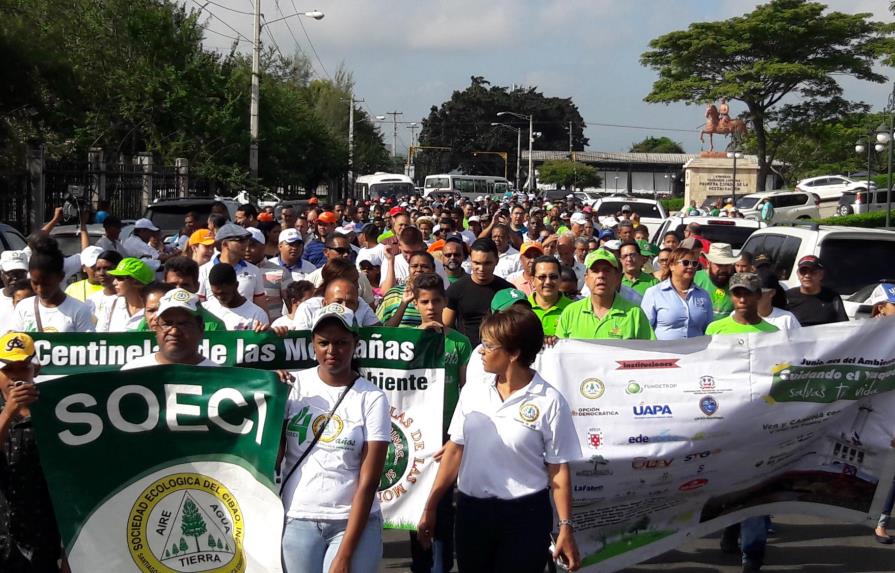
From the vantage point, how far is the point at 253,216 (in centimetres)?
1644

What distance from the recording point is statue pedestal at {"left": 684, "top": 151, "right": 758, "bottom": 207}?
57500 mm

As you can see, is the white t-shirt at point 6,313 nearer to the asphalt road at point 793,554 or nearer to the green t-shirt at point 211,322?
the green t-shirt at point 211,322

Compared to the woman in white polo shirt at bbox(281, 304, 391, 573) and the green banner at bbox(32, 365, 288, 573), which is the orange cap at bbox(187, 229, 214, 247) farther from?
the woman in white polo shirt at bbox(281, 304, 391, 573)

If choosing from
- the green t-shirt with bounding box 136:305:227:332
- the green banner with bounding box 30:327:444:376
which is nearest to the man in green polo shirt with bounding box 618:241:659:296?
the green t-shirt with bounding box 136:305:227:332

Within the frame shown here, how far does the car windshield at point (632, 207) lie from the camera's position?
29.2 meters

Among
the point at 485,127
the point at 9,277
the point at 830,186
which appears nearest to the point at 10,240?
the point at 9,277

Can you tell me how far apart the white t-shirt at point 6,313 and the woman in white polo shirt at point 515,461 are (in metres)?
3.83

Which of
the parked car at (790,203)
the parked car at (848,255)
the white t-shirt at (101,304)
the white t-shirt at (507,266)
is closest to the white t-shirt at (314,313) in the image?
the white t-shirt at (101,304)

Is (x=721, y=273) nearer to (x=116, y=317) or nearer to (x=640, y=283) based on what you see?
(x=640, y=283)

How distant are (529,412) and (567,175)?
282 ft

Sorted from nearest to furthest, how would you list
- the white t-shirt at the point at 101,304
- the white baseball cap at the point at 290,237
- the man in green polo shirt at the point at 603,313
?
the man in green polo shirt at the point at 603,313 < the white t-shirt at the point at 101,304 < the white baseball cap at the point at 290,237

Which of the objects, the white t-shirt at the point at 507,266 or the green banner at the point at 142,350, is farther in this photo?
the white t-shirt at the point at 507,266

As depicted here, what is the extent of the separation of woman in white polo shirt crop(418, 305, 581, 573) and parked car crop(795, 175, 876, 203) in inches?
1988

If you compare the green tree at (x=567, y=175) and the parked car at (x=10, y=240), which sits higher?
the green tree at (x=567, y=175)
